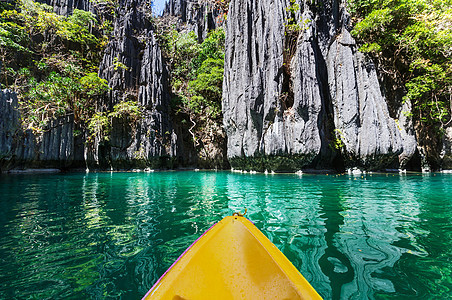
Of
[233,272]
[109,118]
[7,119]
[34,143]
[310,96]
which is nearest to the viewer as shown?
[233,272]

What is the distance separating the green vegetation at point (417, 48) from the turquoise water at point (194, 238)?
13911mm

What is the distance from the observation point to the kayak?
1.63 m

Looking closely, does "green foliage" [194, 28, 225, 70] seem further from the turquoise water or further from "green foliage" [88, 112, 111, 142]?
the turquoise water

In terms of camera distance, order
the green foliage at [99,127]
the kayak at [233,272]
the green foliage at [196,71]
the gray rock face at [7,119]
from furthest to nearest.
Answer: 1. the green foliage at [196,71]
2. the green foliage at [99,127]
3. the gray rock face at [7,119]
4. the kayak at [233,272]

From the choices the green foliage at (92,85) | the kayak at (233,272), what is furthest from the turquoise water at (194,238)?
the green foliage at (92,85)

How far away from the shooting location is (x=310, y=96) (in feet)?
48.5

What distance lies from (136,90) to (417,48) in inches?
996

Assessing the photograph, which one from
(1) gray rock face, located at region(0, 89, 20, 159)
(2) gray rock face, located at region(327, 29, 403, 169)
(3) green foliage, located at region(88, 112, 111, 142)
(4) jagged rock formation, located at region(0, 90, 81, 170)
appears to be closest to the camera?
(1) gray rock face, located at region(0, 89, 20, 159)

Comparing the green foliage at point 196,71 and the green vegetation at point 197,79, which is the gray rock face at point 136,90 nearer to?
the green vegetation at point 197,79

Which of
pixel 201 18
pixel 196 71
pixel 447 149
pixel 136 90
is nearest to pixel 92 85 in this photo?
pixel 136 90

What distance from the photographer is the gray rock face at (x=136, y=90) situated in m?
21.2

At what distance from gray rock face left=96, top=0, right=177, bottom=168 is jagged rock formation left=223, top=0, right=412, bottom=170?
9.74 meters

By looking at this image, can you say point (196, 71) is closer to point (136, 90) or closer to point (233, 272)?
point (136, 90)

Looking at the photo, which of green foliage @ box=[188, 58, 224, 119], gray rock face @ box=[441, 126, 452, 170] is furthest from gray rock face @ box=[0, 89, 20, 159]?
gray rock face @ box=[441, 126, 452, 170]
